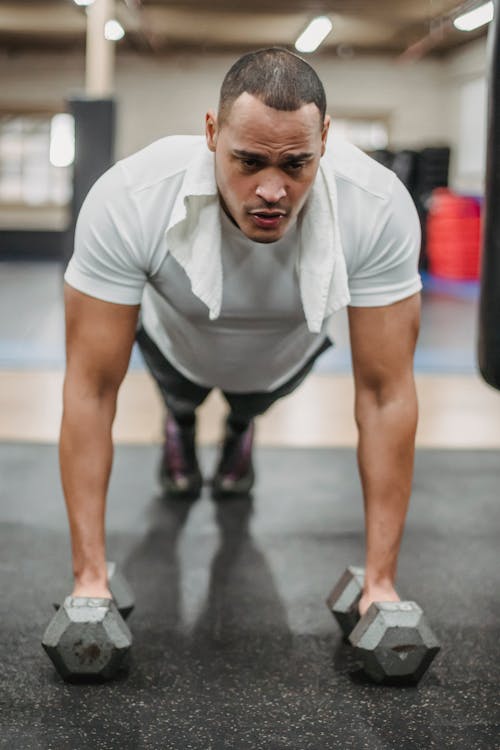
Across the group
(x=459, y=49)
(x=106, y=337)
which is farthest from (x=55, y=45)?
(x=106, y=337)

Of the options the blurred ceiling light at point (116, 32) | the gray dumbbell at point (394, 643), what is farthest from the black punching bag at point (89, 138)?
the blurred ceiling light at point (116, 32)

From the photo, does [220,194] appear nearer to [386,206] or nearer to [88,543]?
[386,206]

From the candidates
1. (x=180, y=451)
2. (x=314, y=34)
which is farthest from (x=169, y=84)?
(x=180, y=451)

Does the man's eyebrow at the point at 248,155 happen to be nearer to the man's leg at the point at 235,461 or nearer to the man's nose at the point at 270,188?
the man's nose at the point at 270,188

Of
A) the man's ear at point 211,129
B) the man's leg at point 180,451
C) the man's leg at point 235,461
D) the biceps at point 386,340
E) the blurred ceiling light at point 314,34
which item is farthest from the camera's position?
the blurred ceiling light at point 314,34

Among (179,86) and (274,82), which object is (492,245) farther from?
(179,86)

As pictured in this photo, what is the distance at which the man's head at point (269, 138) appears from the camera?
48.4 inches

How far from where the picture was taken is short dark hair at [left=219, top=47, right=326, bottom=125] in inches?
48.3

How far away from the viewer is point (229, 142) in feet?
4.14

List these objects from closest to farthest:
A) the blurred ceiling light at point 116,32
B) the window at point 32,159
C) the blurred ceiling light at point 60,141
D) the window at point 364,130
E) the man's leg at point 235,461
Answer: the man's leg at point 235,461
the blurred ceiling light at point 116,32
the blurred ceiling light at point 60,141
the window at point 32,159
the window at point 364,130

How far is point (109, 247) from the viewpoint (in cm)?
137

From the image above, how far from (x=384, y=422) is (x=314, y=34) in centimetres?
949

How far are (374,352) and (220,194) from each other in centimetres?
35

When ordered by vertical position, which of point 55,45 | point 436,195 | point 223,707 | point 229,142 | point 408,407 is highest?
point 55,45
